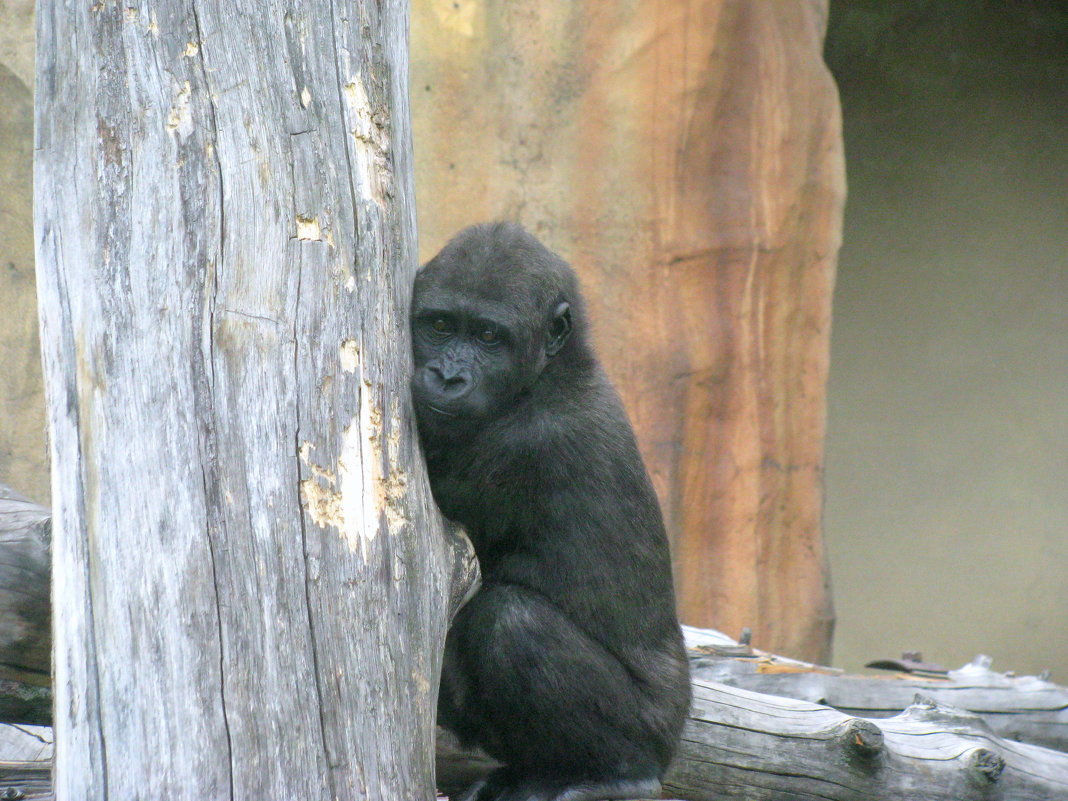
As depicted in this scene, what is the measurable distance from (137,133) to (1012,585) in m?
10.8

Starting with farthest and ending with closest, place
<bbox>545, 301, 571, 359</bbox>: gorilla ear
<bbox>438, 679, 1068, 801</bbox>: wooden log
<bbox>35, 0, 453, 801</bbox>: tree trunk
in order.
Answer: <bbox>438, 679, 1068, 801</bbox>: wooden log < <bbox>545, 301, 571, 359</bbox>: gorilla ear < <bbox>35, 0, 453, 801</bbox>: tree trunk

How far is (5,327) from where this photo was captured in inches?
265

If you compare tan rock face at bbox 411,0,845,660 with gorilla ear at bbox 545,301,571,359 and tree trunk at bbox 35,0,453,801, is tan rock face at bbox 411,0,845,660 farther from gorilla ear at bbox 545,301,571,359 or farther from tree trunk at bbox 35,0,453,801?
tree trunk at bbox 35,0,453,801

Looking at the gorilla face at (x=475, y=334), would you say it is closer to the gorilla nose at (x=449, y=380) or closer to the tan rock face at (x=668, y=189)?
the gorilla nose at (x=449, y=380)

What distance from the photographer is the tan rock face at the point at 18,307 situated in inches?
264

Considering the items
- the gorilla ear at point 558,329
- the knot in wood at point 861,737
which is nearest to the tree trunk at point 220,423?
the gorilla ear at point 558,329

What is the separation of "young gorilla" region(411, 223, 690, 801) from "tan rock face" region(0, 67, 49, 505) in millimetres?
4138

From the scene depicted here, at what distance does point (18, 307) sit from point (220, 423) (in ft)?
16.0

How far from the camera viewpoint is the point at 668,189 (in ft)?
26.2

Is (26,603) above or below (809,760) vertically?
above

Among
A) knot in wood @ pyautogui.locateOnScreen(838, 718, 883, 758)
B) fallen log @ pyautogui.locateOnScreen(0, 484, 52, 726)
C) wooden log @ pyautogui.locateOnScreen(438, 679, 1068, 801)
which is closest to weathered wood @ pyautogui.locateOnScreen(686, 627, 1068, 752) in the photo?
wooden log @ pyautogui.locateOnScreen(438, 679, 1068, 801)

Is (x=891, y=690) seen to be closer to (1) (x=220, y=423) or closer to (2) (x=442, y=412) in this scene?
(2) (x=442, y=412)

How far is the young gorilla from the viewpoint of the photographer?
11.2 feet

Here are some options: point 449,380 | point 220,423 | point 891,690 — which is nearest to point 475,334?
point 449,380
